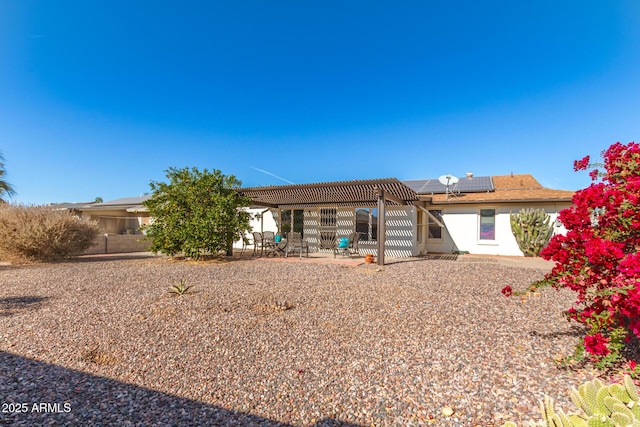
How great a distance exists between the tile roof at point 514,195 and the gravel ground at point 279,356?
8745 millimetres

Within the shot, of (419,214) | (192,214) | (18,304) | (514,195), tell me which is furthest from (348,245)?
(18,304)

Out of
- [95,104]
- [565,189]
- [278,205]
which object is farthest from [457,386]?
[95,104]

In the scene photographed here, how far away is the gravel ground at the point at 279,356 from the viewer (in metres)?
2.37

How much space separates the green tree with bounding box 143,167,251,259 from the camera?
10688mm

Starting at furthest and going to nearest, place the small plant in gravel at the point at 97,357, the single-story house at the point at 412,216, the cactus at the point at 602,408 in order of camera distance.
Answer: the single-story house at the point at 412,216 < the small plant in gravel at the point at 97,357 < the cactus at the point at 602,408

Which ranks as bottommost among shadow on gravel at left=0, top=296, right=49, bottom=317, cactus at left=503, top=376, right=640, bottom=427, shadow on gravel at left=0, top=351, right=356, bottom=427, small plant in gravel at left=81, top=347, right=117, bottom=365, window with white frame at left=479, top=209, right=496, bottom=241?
shadow on gravel at left=0, top=351, right=356, bottom=427

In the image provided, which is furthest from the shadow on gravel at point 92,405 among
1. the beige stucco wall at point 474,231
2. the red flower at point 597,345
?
the beige stucco wall at point 474,231

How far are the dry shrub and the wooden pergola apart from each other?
6.11m

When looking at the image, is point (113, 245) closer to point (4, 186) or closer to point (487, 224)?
point (4, 186)

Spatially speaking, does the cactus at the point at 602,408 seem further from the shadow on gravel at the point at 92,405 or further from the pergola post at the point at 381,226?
the pergola post at the point at 381,226

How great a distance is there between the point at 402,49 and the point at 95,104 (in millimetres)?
14697

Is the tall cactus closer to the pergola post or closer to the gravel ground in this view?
the pergola post

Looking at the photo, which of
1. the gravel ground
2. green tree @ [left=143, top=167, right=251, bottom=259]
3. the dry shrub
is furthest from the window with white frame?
the dry shrub

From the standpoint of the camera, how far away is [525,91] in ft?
43.9
